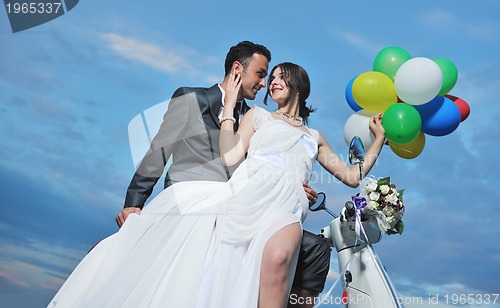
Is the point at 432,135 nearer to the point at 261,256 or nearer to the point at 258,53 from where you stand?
the point at 258,53

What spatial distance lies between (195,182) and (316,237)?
74 centimetres

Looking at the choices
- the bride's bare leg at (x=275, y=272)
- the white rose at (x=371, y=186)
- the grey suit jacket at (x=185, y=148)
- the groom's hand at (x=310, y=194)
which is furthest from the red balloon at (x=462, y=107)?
the bride's bare leg at (x=275, y=272)

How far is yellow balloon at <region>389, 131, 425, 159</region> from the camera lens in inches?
147

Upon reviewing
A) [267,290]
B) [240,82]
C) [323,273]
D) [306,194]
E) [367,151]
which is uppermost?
[240,82]

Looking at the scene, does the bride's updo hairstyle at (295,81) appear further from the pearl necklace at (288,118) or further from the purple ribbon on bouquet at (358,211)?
the purple ribbon on bouquet at (358,211)

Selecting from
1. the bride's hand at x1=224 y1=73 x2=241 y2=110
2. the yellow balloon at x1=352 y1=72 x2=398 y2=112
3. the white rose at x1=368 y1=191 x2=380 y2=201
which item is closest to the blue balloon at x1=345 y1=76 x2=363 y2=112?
the yellow balloon at x1=352 y1=72 x2=398 y2=112

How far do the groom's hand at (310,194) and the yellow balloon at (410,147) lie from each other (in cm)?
92

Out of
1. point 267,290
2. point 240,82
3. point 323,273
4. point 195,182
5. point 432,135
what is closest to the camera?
point 267,290

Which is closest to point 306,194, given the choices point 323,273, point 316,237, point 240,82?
point 316,237

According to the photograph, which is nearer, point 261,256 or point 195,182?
point 261,256

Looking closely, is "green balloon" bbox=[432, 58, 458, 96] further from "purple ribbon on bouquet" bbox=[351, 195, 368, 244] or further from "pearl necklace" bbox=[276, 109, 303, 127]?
"purple ribbon on bouquet" bbox=[351, 195, 368, 244]

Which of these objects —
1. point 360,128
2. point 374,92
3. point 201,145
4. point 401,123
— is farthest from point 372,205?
point 201,145

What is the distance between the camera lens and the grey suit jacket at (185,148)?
3316 millimetres

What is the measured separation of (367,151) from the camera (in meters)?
3.59
